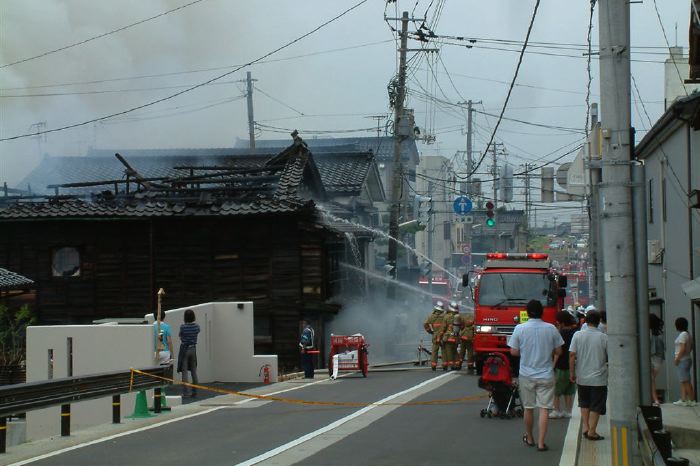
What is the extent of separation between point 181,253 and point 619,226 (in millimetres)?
21410

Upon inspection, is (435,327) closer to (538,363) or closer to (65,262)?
(65,262)

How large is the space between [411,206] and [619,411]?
5160 centimetres

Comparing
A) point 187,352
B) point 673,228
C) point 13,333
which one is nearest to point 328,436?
point 187,352

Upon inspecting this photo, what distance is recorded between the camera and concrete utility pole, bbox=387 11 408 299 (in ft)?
110

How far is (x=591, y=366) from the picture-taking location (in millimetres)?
11672

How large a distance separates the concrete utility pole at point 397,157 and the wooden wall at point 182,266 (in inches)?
184

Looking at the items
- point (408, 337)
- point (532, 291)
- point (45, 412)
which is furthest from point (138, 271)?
point (408, 337)

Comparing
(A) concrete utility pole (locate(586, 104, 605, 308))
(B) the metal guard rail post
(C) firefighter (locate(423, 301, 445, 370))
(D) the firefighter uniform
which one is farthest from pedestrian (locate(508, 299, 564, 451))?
(C) firefighter (locate(423, 301, 445, 370))

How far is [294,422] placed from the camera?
14.6 metres

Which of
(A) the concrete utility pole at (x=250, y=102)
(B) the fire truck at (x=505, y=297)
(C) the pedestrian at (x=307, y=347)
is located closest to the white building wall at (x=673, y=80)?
(B) the fire truck at (x=505, y=297)

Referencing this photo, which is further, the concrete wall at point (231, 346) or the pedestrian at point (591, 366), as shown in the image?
the concrete wall at point (231, 346)

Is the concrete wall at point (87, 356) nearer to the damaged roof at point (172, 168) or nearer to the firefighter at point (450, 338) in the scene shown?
the firefighter at point (450, 338)

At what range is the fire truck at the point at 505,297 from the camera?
22.1m

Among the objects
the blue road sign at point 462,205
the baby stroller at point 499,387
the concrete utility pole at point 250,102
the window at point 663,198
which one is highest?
the concrete utility pole at point 250,102
